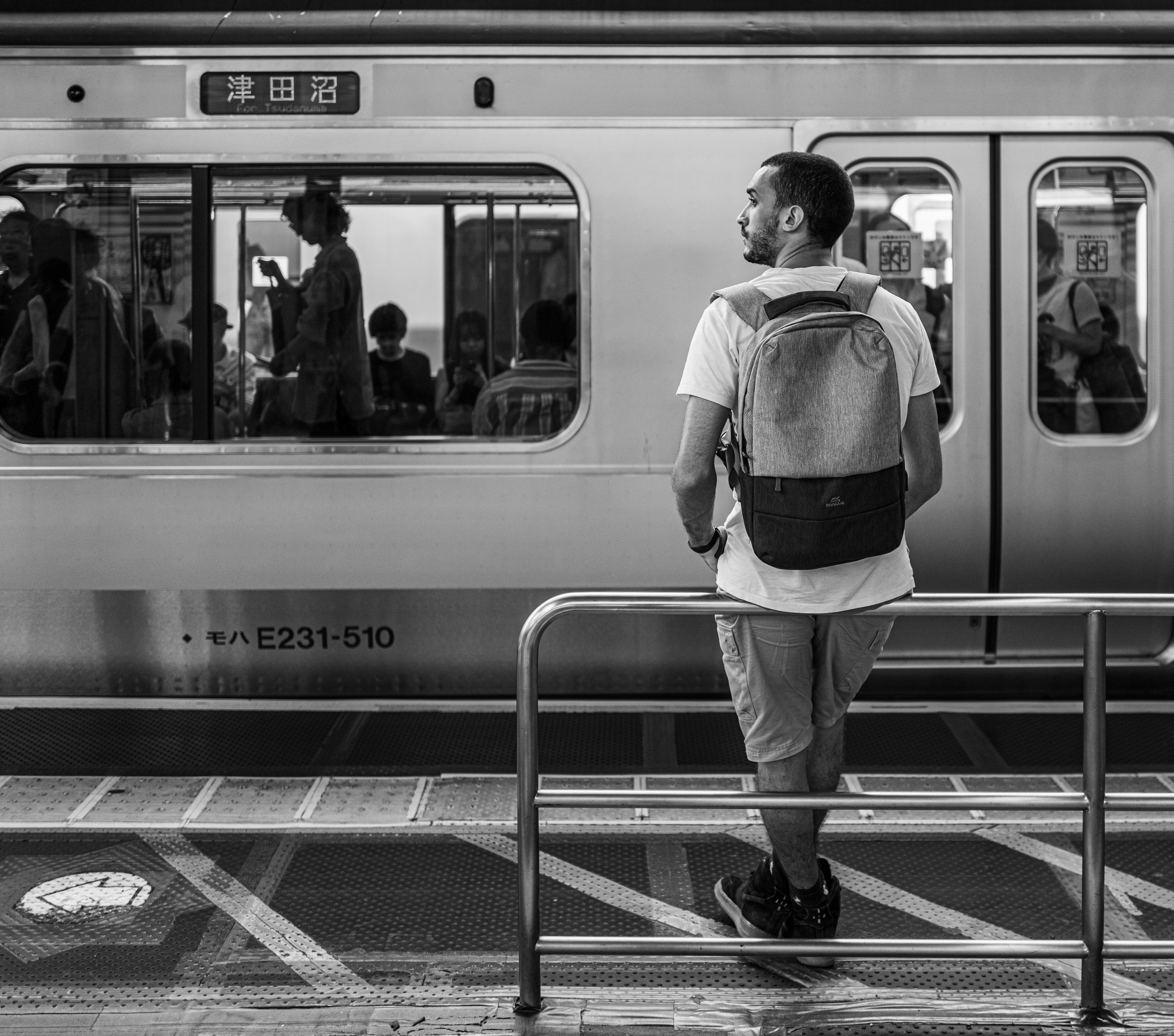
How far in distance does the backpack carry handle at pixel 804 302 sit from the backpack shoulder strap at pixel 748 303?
28 mm

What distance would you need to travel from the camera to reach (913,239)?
5480mm

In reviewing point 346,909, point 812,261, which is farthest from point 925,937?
point 812,261

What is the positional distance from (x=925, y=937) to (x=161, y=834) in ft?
7.81

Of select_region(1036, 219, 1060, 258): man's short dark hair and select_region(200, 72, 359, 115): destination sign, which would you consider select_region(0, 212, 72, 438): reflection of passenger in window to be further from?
select_region(1036, 219, 1060, 258): man's short dark hair

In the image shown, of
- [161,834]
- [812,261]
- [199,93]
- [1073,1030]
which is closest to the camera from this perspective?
[1073,1030]

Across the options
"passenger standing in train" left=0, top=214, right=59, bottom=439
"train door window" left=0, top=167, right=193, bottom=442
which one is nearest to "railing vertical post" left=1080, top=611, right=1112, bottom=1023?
"train door window" left=0, top=167, right=193, bottom=442

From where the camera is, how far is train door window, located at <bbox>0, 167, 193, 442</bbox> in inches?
212

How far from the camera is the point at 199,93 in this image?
209 inches

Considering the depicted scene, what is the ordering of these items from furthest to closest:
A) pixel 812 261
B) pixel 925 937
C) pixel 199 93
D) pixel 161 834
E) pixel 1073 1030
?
1. pixel 199 93
2. pixel 161 834
3. pixel 925 937
4. pixel 812 261
5. pixel 1073 1030

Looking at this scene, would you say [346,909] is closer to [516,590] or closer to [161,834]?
[161,834]

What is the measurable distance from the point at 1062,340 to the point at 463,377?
→ 8.04 feet

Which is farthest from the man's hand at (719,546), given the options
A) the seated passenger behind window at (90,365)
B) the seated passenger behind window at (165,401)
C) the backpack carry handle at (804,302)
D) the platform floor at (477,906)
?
the seated passenger behind window at (90,365)

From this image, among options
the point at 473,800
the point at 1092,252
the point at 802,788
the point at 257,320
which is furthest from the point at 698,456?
the point at 1092,252

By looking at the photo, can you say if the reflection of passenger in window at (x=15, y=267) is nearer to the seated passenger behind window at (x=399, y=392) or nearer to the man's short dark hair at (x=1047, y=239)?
the seated passenger behind window at (x=399, y=392)
